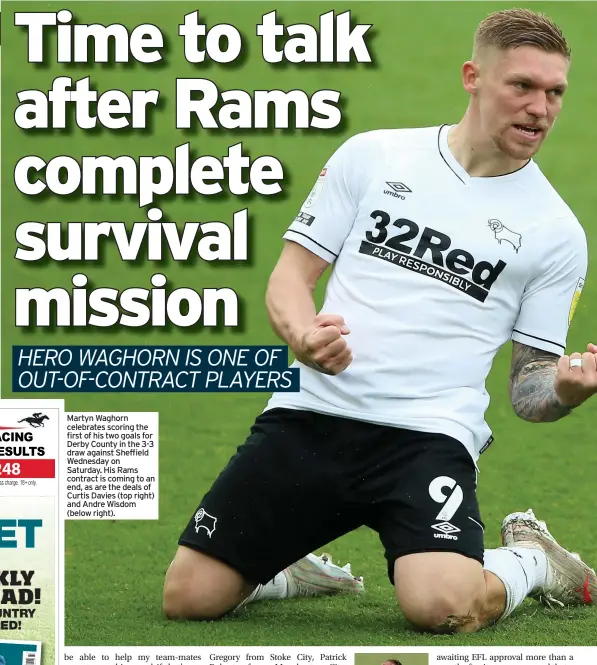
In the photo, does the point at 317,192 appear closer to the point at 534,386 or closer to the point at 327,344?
the point at 327,344

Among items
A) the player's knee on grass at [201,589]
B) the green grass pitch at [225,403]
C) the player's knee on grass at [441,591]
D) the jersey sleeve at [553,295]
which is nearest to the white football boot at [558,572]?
the green grass pitch at [225,403]

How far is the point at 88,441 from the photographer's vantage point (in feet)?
11.3

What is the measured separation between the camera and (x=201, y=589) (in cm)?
329

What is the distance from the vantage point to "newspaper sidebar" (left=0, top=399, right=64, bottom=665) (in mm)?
3236

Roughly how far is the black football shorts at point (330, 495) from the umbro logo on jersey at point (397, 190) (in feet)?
1.91

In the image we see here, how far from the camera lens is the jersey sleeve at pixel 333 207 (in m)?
3.40

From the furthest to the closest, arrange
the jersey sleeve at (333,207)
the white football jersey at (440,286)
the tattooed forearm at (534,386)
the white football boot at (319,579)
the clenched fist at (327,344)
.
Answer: the white football boot at (319,579) < the jersey sleeve at (333,207) < the white football jersey at (440,286) < the tattooed forearm at (534,386) < the clenched fist at (327,344)

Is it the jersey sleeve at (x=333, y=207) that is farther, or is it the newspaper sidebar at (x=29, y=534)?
the jersey sleeve at (x=333, y=207)

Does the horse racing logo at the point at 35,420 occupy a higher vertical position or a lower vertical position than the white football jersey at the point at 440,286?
lower

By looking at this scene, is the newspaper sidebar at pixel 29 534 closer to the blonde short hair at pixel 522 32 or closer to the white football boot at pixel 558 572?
the white football boot at pixel 558 572

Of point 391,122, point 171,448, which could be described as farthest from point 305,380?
point 391,122

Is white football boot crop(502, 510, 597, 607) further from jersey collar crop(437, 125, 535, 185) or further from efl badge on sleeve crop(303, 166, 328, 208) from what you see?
efl badge on sleeve crop(303, 166, 328, 208)

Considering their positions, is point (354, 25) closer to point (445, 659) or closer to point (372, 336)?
point (372, 336)

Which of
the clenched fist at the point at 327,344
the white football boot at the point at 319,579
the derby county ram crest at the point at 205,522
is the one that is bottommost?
the white football boot at the point at 319,579
